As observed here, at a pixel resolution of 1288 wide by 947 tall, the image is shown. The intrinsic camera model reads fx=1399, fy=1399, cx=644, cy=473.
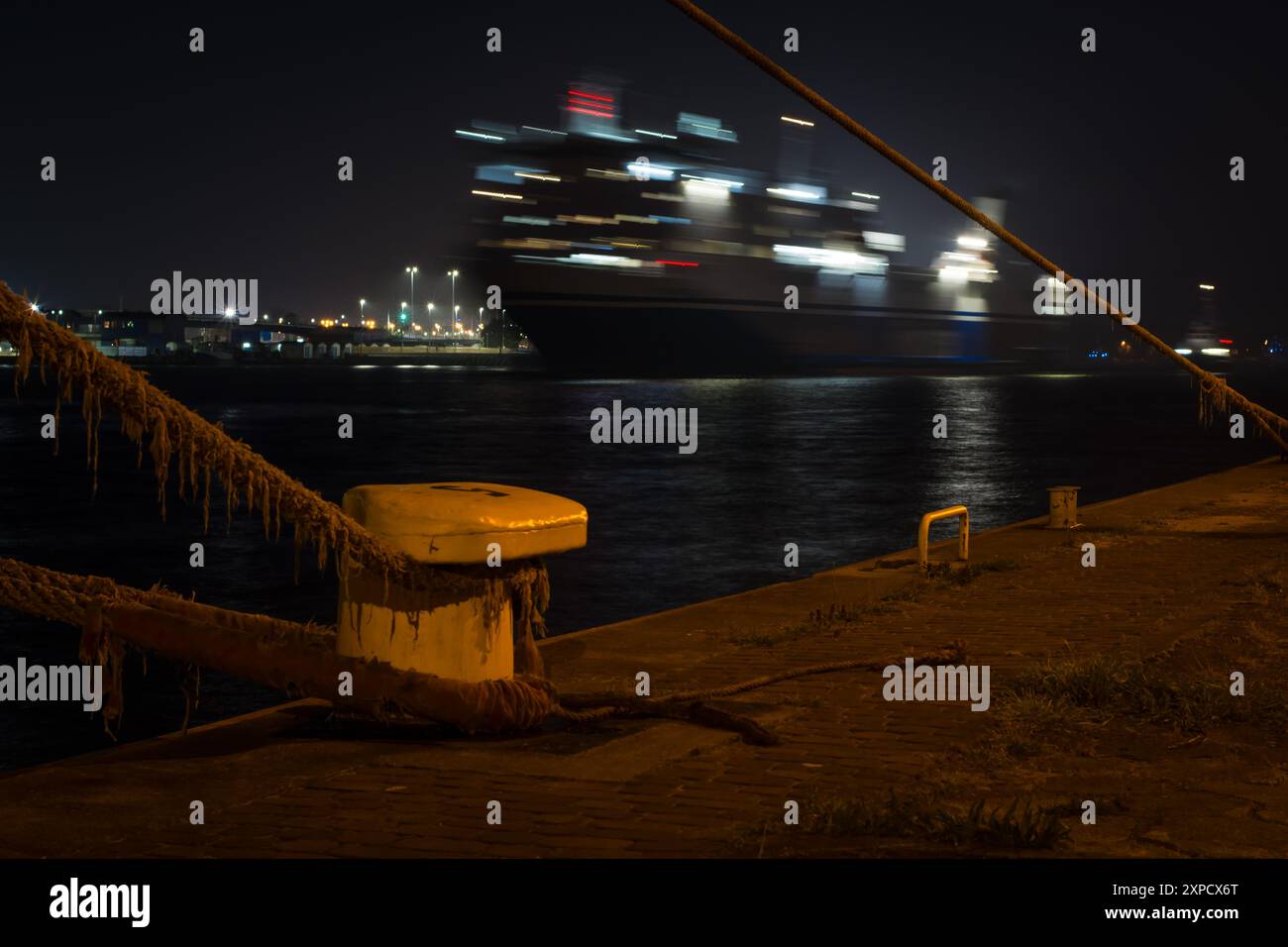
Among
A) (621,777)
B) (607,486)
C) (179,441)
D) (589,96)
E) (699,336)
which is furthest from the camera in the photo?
(589,96)

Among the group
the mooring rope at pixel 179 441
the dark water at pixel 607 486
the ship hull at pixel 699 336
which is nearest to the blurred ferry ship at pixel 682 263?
the ship hull at pixel 699 336

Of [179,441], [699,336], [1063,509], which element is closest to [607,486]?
[1063,509]

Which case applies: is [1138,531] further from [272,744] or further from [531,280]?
[531,280]

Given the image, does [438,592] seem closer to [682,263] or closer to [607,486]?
[607,486]

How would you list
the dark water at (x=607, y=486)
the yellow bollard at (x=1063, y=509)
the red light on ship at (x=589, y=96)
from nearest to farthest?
the dark water at (x=607, y=486) < the yellow bollard at (x=1063, y=509) < the red light on ship at (x=589, y=96)

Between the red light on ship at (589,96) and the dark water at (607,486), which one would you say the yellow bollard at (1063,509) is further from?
the red light on ship at (589,96)

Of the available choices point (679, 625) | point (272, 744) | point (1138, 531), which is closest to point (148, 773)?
point (272, 744)
